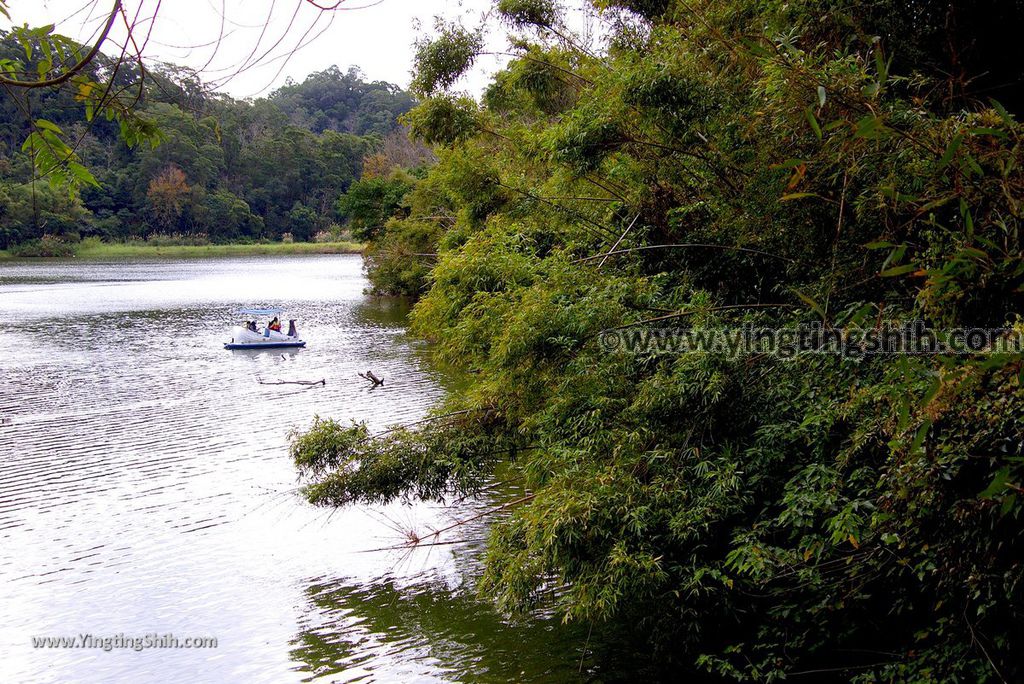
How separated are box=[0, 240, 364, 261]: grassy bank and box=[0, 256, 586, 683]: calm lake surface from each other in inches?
2114

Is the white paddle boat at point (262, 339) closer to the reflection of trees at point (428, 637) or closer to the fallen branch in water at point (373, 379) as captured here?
the fallen branch in water at point (373, 379)

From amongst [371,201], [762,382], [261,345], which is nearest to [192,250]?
[371,201]

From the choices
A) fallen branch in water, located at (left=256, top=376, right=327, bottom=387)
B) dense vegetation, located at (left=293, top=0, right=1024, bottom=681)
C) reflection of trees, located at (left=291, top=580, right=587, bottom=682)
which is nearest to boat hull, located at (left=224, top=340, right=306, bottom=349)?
fallen branch in water, located at (left=256, top=376, right=327, bottom=387)

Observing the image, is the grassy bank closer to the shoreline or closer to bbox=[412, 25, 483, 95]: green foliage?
the shoreline

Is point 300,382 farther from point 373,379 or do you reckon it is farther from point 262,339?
point 262,339

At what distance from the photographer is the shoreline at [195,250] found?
7231 cm

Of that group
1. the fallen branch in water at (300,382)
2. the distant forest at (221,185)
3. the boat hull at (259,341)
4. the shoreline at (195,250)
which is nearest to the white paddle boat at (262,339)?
the boat hull at (259,341)

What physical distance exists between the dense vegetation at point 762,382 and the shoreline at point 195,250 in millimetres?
62730

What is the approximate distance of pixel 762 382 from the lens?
742cm

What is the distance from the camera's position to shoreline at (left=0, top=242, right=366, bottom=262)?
72312 millimetres

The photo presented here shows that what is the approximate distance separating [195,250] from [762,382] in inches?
3019

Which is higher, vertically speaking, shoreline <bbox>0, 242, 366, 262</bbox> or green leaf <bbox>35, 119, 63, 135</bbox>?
shoreline <bbox>0, 242, 366, 262</bbox>

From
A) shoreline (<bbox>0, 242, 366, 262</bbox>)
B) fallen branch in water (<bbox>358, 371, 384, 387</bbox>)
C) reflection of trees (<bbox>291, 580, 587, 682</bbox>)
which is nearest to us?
reflection of trees (<bbox>291, 580, 587, 682</bbox>)

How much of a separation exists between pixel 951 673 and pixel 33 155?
6179 millimetres
